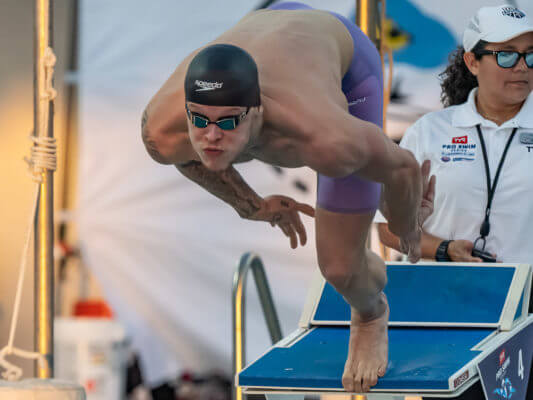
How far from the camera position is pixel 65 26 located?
19.7ft

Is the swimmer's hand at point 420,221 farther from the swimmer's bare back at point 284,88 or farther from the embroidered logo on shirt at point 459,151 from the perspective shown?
the embroidered logo on shirt at point 459,151

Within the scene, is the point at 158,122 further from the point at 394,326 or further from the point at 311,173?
the point at 311,173

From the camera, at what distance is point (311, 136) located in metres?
1.88

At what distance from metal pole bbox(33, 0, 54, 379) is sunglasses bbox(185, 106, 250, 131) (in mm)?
1218

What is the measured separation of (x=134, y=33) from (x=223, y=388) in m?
2.23

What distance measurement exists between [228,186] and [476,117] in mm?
1177

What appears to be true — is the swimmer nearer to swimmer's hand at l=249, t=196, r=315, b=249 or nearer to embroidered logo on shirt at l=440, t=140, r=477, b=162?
swimmer's hand at l=249, t=196, r=315, b=249

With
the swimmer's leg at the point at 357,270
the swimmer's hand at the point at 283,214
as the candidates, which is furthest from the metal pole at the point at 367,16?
the swimmer's leg at the point at 357,270

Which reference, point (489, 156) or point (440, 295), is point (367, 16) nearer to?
point (489, 156)

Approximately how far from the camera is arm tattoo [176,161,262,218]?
2398 millimetres

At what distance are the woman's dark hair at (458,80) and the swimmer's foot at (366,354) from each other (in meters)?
1.23

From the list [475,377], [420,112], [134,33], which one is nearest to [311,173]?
[420,112]

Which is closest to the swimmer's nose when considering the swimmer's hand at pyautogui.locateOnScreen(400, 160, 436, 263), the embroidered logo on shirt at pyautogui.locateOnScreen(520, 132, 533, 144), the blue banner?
the swimmer's hand at pyautogui.locateOnScreen(400, 160, 436, 263)

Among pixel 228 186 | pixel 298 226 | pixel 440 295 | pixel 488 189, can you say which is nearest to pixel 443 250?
pixel 440 295
